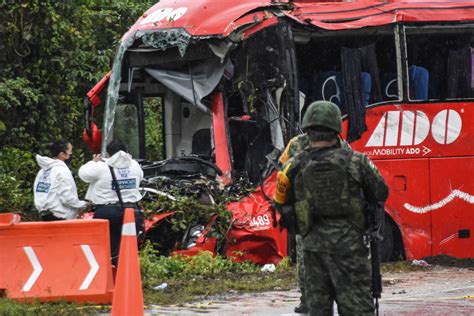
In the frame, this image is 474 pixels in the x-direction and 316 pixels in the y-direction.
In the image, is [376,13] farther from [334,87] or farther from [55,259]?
[55,259]

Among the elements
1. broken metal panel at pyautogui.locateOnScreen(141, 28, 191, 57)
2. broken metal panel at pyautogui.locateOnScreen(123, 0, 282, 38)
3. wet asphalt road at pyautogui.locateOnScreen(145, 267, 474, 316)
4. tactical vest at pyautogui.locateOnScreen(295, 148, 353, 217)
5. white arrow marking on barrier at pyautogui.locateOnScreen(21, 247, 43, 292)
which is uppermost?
broken metal panel at pyautogui.locateOnScreen(123, 0, 282, 38)

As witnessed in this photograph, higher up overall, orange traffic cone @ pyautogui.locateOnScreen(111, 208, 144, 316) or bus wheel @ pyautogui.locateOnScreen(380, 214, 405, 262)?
orange traffic cone @ pyautogui.locateOnScreen(111, 208, 144, 316)

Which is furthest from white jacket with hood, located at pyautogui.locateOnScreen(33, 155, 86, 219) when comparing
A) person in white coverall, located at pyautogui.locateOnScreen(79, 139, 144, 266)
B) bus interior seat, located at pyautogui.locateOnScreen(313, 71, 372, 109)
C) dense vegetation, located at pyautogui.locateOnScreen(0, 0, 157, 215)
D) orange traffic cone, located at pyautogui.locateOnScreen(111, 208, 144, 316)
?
dense vegetation, located at pyautogui.locateOnScreen(0, 0, 157, 215)

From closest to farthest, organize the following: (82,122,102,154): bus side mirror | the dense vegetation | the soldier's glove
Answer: the soldier's glove < (82,122,102,154): bus side mirror < the dense vegetation

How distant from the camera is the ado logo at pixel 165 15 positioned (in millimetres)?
15219

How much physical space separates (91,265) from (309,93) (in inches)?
198

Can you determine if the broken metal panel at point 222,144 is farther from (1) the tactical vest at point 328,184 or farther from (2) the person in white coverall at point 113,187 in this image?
(1) the tactical vest at point 328,184

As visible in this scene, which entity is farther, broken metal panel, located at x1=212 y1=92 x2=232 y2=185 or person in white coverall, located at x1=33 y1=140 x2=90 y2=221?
broken metal panel, located at x1=212 y1=92 x2=232 y2=185

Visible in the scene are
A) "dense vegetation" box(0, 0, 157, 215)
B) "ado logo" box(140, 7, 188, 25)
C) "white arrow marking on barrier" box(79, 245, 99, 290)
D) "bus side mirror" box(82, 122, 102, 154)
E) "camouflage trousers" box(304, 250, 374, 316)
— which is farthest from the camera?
"dense vegetation" box(0, 0, 157, 215)

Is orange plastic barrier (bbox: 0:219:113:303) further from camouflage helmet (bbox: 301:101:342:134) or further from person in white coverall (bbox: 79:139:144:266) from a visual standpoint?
camouflage helmet (bbox: 301:101:342:134)

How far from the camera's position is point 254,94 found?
1460cm

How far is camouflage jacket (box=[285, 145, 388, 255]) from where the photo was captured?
7723 millimetres

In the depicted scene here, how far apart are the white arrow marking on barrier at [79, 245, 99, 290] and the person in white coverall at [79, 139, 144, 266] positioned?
4.20 ft

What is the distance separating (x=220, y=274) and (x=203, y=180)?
1534mm
